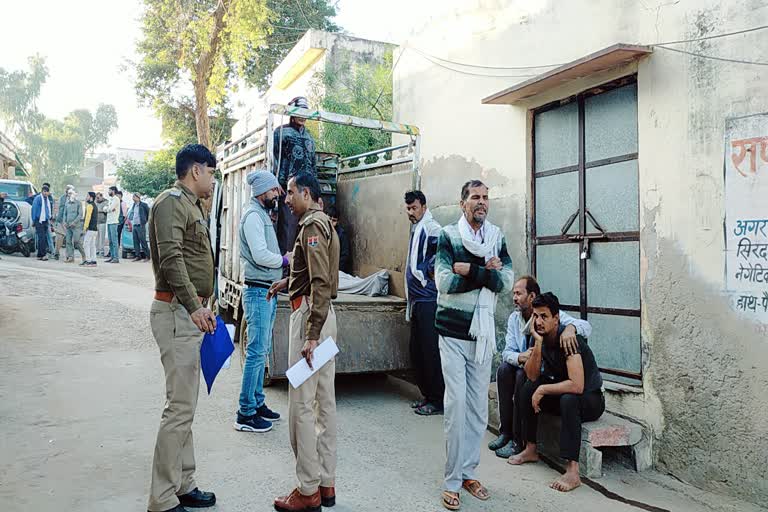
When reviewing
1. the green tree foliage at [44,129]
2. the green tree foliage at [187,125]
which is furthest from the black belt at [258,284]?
the green tree foliage at [44,129]

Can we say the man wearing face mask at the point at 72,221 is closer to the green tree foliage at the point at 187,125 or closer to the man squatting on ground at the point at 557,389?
the green tree foliage at the point at 187,125

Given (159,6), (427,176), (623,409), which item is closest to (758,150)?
(623,409)

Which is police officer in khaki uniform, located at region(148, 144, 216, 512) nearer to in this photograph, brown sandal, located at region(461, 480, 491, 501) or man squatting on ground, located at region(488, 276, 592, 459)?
brown sandal, located at region(461, 480, 491, 501)

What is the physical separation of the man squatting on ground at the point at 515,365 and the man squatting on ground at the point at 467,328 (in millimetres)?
829

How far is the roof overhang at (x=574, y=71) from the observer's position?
173 inches

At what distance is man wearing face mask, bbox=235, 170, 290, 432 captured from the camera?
15.5 feet

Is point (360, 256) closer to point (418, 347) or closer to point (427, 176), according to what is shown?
point (427, 176)

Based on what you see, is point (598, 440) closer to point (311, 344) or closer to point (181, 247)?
point (311, 344)

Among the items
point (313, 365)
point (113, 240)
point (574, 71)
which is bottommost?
point (313, 365)

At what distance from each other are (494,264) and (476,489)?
4.41 ft

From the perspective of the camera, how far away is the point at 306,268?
3590 millimetres

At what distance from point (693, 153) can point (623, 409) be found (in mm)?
1909

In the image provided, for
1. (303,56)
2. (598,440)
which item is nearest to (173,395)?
(598,440)

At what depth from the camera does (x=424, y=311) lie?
5.62 m
